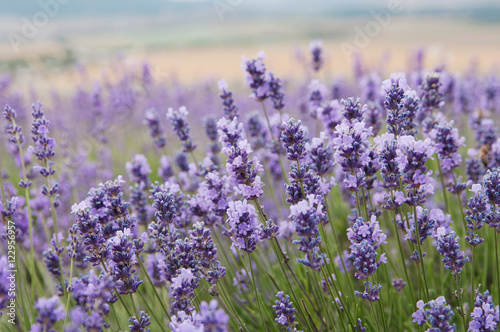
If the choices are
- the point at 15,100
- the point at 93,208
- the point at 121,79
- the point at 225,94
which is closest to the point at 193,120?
the point at 121,79

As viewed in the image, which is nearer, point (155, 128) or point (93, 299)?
point (93, 299)

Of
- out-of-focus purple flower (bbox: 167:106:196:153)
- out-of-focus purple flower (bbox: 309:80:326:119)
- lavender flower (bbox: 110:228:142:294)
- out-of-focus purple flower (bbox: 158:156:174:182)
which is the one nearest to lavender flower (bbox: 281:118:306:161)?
lavender flower (bbox: 110:228:142:294)

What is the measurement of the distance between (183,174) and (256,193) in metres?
1.58

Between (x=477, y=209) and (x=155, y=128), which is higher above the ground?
(x=155, y=128)

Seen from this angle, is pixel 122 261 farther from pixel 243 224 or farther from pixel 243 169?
pixel 243 169

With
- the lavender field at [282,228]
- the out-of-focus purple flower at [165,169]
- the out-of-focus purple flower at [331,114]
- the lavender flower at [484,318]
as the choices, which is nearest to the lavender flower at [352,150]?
the lavender field at [282,228]

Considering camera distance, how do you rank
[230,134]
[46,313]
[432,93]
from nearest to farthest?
[46,313], [230,134], [432,93]

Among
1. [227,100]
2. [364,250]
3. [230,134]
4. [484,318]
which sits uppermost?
[227,100]

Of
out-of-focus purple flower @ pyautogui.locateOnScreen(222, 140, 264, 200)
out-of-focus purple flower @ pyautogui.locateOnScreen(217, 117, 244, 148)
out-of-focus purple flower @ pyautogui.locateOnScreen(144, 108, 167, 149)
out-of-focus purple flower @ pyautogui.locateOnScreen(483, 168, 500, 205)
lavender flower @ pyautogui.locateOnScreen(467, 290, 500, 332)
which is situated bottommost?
lavender flower @ pyautogui.locateOnScreen(467, 290, 500, 332)

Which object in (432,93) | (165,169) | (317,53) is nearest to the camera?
(432,93)

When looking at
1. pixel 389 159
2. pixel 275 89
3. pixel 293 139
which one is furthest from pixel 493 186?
pixel 275 89

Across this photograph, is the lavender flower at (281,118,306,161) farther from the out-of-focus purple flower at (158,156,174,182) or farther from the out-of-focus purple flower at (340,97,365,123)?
the out-of-focus purple flower at (158,156,174,182)

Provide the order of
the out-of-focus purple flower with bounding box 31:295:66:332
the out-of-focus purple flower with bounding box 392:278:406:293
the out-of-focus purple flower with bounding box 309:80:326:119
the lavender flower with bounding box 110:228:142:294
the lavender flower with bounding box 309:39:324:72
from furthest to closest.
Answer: the lavender flower with bounding box 309:39:324:72, the out-of-focus purple flower with bounding box 309:80:326:119, the out-of-focus purple flower with bounding box 392:278:406:293, the lavender flower with bounding box 110:228:142:294, the out-of-focus purple flower with bounding box 31:295:66:332

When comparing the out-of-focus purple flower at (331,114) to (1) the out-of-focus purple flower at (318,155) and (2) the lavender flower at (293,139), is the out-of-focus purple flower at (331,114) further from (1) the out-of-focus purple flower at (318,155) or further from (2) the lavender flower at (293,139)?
(2) the lavender flower at (293,139)
